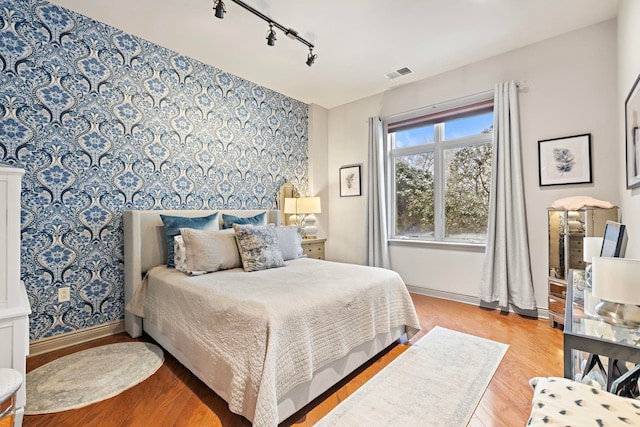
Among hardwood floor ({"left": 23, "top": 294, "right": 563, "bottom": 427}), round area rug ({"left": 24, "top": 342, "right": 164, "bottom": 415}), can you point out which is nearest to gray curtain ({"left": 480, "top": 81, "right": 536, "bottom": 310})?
hardwood floor ({"left": 23, "top": 294, "right": 563, "bottom": 427})

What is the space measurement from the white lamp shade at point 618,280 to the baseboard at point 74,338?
11.1 feet

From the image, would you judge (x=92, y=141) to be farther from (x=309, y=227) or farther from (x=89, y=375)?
(x=309, y=227)

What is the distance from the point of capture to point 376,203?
13.3 ft

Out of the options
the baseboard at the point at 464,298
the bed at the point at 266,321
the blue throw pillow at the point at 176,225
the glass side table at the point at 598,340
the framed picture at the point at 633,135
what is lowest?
the baseboard at the point at 464,298

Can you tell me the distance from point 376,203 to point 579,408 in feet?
10.6

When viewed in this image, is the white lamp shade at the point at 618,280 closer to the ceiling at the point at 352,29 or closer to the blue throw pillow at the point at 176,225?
the ceiling at the point at 352,29

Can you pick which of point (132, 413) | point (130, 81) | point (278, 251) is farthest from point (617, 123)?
point (130, 81)

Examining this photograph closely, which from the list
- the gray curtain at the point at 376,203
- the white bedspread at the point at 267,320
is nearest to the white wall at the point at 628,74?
the white bedspread at the point at 267,320

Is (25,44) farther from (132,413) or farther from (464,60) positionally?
(464,60)

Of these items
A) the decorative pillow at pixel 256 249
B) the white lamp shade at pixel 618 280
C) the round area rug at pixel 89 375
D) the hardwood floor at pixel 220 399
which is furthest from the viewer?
the decorative pillow at pixel 256 249

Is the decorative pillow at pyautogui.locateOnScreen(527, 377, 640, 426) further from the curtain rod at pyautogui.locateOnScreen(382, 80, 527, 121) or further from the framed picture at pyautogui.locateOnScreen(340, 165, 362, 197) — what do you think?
the framed picture at pyautogui.locateOnScreen(340, 165, 362, 197)

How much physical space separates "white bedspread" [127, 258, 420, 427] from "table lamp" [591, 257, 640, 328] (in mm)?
1206

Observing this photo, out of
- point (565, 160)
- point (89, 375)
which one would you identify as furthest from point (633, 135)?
point (89, 375)

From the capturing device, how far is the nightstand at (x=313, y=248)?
3.92 metres
